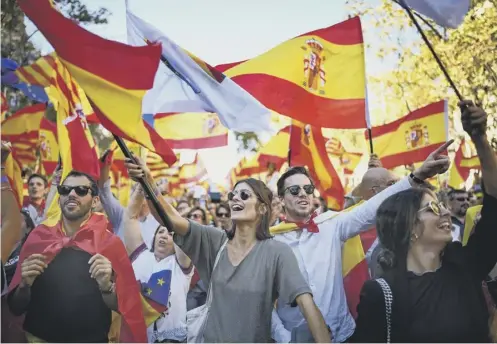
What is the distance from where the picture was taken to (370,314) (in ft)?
11.4

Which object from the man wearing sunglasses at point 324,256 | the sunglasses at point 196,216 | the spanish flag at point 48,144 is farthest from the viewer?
the spanish flag at point 48,144

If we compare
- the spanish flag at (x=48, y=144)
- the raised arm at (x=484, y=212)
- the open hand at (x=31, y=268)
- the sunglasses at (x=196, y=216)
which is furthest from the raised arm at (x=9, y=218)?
the spanish flag at (x=48, y=144)

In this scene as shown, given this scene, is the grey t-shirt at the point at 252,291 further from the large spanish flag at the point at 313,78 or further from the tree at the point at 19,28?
the tree at the point at 19,28

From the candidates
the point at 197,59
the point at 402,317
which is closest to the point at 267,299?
the point at 402,317

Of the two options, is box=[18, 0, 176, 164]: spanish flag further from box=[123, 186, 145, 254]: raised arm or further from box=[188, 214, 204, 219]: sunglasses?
box=[188, 214, 204, 219]: sunglasses

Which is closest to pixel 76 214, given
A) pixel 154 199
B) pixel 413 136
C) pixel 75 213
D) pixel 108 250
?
pixel 75 213

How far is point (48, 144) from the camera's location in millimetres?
10836

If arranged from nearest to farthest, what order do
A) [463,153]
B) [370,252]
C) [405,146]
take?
[370,252] → [405,146] → [463,153]

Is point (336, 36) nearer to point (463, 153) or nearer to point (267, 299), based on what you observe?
point (267, 299)

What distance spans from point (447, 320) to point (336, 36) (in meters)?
4.32

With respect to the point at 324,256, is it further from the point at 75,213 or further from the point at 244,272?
the point at 75,213

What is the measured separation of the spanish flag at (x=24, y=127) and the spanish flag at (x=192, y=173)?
6.82 meters

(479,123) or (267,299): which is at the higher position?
(479,123)

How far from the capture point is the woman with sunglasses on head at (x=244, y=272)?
3.88 meters
